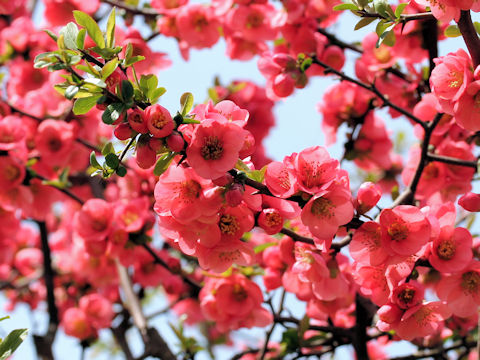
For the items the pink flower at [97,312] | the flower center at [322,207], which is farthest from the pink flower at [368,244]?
the pink flower at [97,312]

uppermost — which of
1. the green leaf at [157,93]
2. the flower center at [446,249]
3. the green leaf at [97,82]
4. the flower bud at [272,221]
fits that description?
the green leaf at [97,82]

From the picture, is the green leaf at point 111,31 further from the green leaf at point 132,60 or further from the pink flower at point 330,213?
the pink flower at point 330,213

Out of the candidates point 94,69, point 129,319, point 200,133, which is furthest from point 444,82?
point 129,319

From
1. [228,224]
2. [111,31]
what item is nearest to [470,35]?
[228,224]

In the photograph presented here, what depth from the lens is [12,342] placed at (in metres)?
1.35

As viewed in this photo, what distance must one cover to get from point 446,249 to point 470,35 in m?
0.56

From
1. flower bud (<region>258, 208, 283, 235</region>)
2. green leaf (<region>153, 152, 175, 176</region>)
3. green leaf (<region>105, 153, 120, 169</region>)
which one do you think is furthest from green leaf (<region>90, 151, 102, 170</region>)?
flower bud (<region>258, 208, 283, 235</region>)

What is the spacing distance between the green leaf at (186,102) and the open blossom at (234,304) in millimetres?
921

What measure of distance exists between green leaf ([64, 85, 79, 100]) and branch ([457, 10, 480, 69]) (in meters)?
0.95

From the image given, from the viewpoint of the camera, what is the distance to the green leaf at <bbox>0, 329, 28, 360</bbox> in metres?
1.33

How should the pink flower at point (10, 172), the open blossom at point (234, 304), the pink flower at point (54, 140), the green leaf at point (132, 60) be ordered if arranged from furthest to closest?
the pink flower at point (54, 140)
the pink flower at point (10, 172)
the open blossom at point (234, 304)
the green leaf at point (132, 60)

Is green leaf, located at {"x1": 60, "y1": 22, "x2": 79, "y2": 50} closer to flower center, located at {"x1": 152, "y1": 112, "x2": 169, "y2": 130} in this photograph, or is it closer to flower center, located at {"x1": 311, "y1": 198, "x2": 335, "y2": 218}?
flower center, located at {"x1": 152, "y1": 112, "x2": 169, "y2": 130}

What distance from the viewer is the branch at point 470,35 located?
136 centimetres

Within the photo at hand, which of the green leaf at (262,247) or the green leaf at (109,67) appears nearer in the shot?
the green leaf at (109,67)
